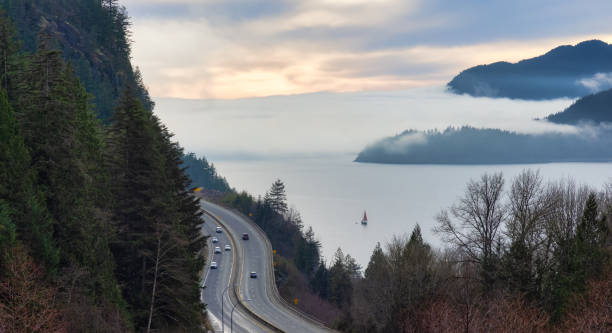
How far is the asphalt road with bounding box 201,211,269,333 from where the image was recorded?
5094 cm

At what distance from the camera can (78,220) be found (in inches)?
964

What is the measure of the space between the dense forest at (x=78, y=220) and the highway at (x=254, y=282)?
19071 millimetres

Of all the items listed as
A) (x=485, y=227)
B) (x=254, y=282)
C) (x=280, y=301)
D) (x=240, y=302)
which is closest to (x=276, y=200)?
Result: (x=254, y=282)

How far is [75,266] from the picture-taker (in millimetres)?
23000

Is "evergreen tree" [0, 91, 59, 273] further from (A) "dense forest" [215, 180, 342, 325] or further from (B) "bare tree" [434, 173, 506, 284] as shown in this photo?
(A) "dense forest" [215, 180, 342, 325]

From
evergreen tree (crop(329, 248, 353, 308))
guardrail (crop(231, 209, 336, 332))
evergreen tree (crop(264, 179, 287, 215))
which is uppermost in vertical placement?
evergreen tree (crop(264, 179, 287, 215))

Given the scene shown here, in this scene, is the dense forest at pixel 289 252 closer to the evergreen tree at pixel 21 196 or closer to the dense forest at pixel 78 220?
the dense forest at pixel 78 220

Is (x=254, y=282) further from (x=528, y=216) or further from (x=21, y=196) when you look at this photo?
(x=21, y=196)

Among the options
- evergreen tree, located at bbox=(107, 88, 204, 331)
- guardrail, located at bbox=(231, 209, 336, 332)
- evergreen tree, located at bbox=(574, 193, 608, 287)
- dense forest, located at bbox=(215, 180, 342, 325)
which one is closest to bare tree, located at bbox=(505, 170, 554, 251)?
evergreen tree, located at bbox=(574, 193, 608, 287)

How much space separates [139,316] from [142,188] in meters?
7.64

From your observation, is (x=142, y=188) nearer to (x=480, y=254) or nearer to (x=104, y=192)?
(x=104, y=192)

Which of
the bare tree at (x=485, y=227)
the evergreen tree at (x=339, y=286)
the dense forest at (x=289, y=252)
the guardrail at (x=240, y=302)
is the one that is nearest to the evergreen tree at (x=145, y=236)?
the bare tree at (x=485, y=227)

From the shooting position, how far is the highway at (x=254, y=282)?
51219mm

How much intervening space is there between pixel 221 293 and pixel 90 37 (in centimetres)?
6559
